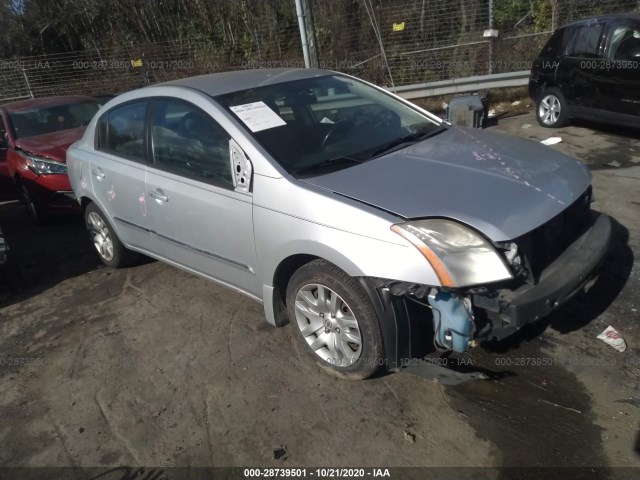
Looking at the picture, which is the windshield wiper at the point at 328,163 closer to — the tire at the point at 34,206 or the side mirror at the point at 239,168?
the side mirror at the point at 239,168

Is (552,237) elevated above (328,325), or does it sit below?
above

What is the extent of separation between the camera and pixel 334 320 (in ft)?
9.88

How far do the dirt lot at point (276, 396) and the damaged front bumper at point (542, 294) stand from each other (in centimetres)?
52

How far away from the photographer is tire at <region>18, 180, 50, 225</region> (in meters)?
6.46

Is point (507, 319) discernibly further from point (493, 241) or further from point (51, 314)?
point (51, 314)

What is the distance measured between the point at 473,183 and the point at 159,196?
87.8 inches

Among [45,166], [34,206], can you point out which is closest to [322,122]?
[45,166]

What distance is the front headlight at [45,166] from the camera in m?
6.28

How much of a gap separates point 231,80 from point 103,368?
7.31ft

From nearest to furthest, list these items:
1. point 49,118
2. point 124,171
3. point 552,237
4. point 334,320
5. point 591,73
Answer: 1. point 552,237
2. point 334,320
3. point 124,171
4. point 49,118
5. point 591,73

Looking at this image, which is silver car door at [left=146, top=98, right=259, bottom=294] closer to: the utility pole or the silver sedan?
the silver sedan

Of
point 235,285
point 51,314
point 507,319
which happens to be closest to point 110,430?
point 235,285

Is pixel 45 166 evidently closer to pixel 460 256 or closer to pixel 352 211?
pixel 352 211

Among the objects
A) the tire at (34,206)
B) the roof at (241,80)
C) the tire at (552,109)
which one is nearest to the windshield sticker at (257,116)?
the roof at (241,80)
